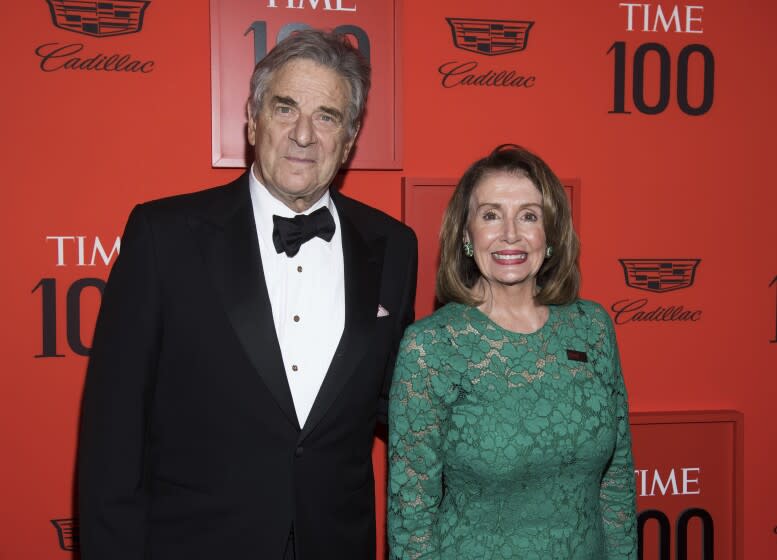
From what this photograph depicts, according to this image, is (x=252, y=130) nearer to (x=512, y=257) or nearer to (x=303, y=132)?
(x=303, y=132)

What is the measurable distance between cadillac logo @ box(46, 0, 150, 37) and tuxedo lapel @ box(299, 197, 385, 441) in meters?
0.75

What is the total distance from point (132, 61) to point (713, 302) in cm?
177

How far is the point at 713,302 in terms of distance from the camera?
227 cm

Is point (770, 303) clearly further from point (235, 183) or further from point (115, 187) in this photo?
point (115, 187)

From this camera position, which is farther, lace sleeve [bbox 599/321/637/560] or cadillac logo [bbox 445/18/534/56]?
cadillac logo [bbox 445/18/534/56]

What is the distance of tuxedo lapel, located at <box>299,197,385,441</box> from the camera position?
1504 millimetres

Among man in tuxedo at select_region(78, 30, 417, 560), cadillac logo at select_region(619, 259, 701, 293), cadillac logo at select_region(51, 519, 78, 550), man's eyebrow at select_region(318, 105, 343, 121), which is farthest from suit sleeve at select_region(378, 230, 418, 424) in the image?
cadillac logo at select_region(51, 519, 78, 550)

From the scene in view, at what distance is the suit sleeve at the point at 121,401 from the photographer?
1.42 metres

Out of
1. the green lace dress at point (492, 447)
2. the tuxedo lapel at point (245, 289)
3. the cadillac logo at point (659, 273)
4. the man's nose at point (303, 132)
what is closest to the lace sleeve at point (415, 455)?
the green lace dress at point (492, 447)

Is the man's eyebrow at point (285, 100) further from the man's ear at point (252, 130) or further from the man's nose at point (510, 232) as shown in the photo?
the man's nose at point (510, 232)

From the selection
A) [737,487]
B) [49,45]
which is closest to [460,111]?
[49,45]

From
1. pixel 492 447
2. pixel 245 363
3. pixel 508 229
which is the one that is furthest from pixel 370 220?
pixel 492 447

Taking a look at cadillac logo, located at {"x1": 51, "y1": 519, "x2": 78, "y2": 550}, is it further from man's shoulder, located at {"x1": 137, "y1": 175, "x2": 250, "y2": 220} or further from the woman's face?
the woman's face

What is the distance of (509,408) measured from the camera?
5.01 ft
